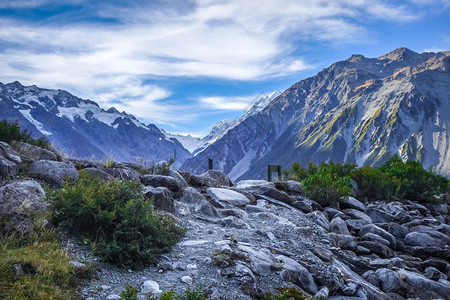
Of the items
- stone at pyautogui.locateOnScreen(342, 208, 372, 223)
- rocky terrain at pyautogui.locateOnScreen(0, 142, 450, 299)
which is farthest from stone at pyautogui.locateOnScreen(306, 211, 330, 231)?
stone at pyautogui.locateOnScreen(342, 208, 372, 223)

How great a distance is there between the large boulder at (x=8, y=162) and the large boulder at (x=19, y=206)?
3.83 feet

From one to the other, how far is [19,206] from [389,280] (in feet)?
28.9

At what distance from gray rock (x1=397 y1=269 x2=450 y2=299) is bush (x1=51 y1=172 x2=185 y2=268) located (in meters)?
6.15

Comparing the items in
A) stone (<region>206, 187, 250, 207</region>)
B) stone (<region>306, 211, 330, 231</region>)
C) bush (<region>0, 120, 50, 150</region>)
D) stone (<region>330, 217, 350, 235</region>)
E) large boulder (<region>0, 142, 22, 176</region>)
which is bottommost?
stone (<region>330, 217, 350, 235</region>)

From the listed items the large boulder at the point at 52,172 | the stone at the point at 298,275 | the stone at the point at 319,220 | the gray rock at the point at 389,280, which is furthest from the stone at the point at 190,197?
the gray rock at the point at 389,280

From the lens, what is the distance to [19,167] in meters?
10.5

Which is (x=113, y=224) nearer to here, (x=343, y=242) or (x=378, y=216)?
(x=343, y=242)

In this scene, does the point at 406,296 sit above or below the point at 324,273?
below

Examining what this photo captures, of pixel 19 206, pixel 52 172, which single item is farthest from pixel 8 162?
pixel 19 206

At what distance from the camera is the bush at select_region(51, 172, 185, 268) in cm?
711

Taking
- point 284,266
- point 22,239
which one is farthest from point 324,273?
point 22,239

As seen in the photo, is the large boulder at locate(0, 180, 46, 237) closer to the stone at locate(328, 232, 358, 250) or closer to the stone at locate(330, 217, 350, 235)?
the stone at locate(328, 232, 358, 250)

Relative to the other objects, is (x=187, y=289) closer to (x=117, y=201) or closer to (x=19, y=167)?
(x=117, y=201)

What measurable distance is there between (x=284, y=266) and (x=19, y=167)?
7585 mm
